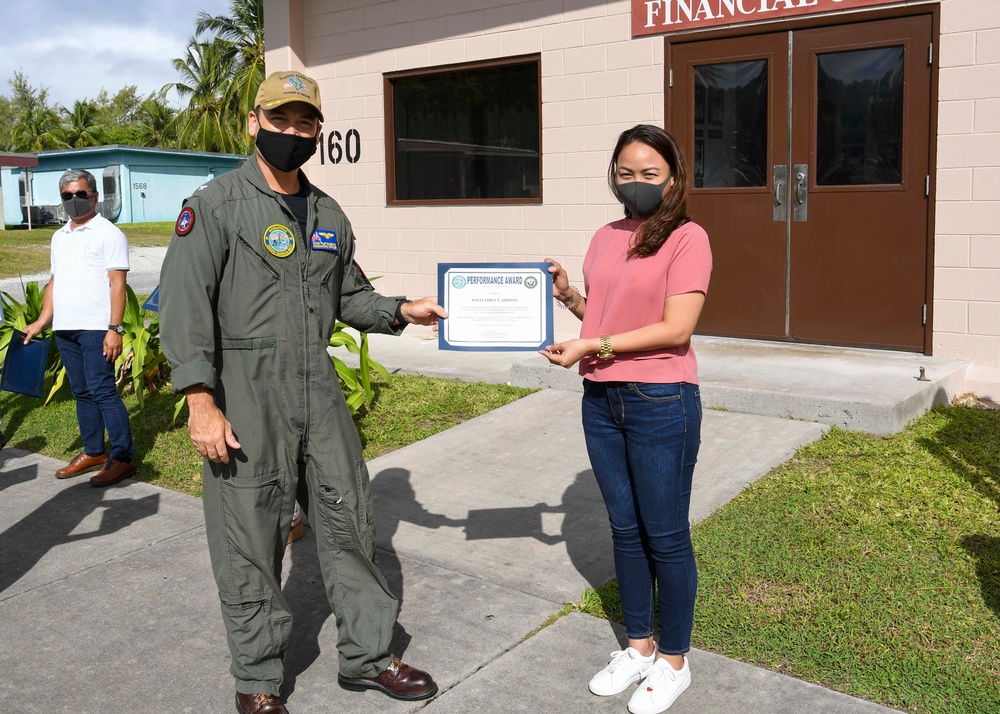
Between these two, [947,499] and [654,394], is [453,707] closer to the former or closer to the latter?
[654,394]

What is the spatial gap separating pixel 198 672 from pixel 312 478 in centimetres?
93

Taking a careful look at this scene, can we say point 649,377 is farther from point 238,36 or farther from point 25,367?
point 238,36

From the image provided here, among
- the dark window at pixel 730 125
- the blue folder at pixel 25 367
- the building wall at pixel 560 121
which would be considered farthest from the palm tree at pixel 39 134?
the dark window at pixel 730 125

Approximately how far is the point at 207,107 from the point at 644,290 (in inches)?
1910

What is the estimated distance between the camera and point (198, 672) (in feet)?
12.2

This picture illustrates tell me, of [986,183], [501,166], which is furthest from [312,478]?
[501,166]

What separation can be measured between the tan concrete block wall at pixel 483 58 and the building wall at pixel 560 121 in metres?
0.01

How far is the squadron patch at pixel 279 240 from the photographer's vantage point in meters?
3.31

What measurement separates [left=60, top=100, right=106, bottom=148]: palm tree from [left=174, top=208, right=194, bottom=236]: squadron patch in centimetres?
5951

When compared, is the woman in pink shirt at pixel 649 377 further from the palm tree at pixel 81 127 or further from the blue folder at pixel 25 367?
the palm tree at pixel 81 127

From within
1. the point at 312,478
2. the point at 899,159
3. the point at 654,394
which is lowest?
the point at 312,478

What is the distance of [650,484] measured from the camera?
3268 millimetres

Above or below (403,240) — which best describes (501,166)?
above

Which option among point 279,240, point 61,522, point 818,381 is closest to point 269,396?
point 279,240
